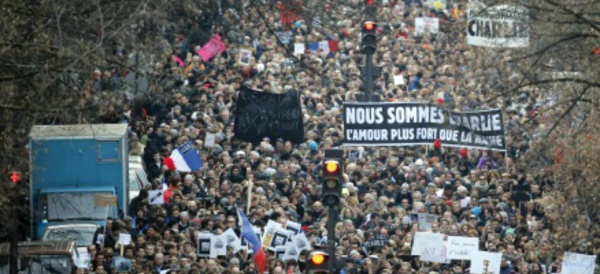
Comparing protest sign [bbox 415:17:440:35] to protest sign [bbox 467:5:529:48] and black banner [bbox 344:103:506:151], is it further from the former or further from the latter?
black banner [bbox 344:103:506:151]

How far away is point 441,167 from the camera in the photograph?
123ft

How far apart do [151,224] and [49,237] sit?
1711mm

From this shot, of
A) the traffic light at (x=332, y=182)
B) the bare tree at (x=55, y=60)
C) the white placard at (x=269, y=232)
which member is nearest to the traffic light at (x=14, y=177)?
the bare tree at (x=55, y=60)

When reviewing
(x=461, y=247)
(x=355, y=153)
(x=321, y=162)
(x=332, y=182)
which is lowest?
(x=461, y=247)

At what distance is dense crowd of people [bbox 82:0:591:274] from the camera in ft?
104

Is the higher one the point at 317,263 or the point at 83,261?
the point at 317,263

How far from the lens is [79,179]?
3534 centimetres

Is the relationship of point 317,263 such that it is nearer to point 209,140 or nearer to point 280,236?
point 280,236

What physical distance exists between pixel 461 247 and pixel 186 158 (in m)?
6.70

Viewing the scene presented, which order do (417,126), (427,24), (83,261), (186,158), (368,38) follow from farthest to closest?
1. (427,24)
2. (186,158)
3. (417,126)
4. (368,38)
5. (83,261)

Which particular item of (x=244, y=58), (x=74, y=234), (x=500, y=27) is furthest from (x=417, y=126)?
(x=244, y=58)

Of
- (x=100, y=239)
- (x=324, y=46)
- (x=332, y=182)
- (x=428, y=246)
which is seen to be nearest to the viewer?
(x=332, y=182)

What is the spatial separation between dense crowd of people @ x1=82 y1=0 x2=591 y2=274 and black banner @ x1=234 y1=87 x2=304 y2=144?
229mm

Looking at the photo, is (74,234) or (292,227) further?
(74,234)
